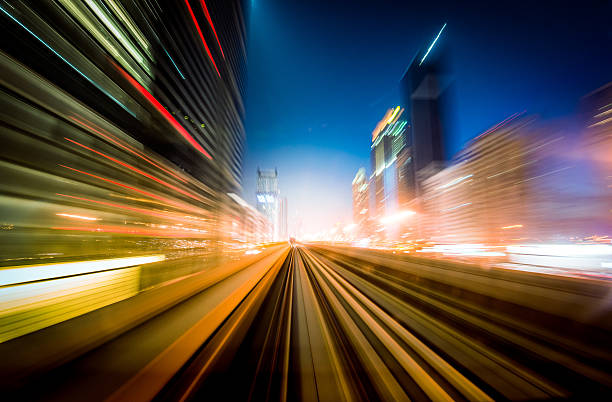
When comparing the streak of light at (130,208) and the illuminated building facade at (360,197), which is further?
the illuminated building facade at (360,197)

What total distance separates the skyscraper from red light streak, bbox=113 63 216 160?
28.4 m

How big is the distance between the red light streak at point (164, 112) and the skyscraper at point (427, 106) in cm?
2843

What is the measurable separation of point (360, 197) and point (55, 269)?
60.0m

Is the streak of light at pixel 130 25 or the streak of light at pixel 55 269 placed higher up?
the streak of light at pixel 130 25

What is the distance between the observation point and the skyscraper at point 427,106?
30.2 meters

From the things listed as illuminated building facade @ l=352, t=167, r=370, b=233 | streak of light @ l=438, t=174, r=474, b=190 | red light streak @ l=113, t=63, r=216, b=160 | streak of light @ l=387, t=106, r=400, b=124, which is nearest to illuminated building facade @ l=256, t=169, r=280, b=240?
illuminated building facade @ l=352, t=167, r=370, b=233

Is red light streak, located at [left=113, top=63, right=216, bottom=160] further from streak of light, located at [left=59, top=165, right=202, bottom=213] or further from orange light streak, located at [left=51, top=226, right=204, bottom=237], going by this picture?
orange light streak, located at [left=51, top=226, right=204, bottom=237]

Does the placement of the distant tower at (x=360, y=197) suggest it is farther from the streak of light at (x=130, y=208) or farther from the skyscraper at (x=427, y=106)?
the streak of light at (x=130, y=208)

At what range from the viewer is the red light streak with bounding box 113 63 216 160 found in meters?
2.41

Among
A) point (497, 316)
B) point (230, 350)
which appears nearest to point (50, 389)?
point (230, 350)

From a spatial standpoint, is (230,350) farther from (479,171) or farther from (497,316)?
(479,171)

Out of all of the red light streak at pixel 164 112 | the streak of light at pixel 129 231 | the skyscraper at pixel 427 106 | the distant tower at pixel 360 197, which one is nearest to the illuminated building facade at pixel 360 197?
the distant tower at pixel 360 197

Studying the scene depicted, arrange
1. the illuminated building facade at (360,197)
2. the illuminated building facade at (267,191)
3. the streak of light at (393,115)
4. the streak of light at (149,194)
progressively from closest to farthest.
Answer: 1. the streak of light at (149,194)
2. the streak of light at (393,115)
3. the illuminated building facade at (267,191)
4. the illuminated building facade at (360,197)

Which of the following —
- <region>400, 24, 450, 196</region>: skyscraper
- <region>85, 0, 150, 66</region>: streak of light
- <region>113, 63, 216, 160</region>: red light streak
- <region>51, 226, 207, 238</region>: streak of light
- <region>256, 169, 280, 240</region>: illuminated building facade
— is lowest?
<region>51, 226, 207, 238</region>: streak of light
